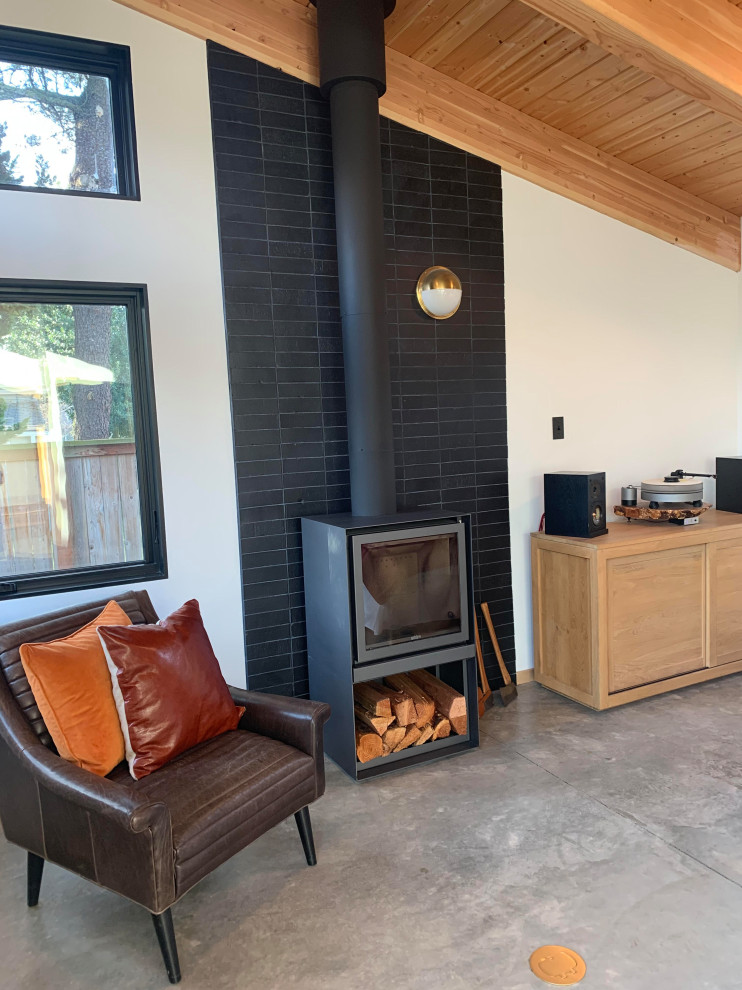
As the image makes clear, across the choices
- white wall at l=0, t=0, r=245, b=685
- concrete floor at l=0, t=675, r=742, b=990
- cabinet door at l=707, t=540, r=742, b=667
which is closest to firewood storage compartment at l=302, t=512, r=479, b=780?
concrete floor at l=0, t=675, r=742, b=990

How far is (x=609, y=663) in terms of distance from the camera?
134 inches

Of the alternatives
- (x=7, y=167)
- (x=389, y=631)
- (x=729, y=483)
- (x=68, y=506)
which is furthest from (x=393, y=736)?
(x=7, y=167)

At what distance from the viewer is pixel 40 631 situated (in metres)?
2.29

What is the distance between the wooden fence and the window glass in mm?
1003

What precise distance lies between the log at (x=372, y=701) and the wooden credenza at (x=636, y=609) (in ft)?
3.43

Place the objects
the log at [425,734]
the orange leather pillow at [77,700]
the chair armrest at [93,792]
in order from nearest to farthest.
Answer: the chair armrest at [93,792] < the orange leather pillow at [77,700] < the log at [425,734]

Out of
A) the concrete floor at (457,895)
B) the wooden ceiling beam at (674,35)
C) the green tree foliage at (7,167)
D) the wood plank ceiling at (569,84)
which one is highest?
the wood plank ceiling at (569,84)

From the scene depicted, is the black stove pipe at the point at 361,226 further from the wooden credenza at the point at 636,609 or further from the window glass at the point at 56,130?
the wooden credenza at the point at 636,609

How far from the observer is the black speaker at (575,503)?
11.2 ft

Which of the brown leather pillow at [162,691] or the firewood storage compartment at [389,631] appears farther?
the firewood storage compartment at [389,631]

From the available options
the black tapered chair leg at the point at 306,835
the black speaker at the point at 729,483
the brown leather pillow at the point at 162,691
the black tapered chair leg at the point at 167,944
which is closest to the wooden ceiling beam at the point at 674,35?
the black speaker at the point at 729,483

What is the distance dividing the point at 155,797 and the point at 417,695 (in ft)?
4.29

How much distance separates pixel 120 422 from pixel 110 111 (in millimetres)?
1214

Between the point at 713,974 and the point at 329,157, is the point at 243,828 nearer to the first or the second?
the point at 713,974
